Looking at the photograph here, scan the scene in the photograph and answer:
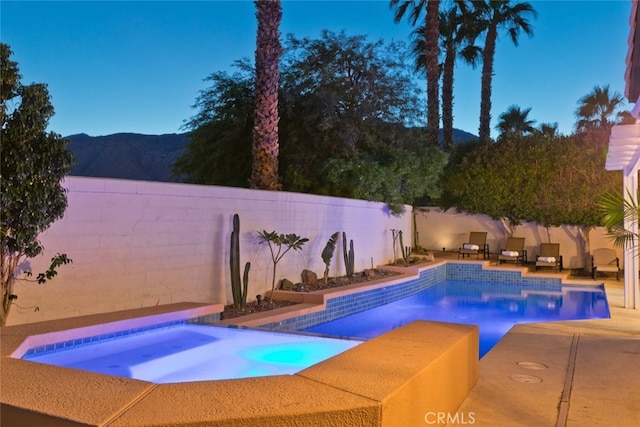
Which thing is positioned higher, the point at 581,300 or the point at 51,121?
the point at 51,121

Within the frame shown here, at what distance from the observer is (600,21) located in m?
23.5

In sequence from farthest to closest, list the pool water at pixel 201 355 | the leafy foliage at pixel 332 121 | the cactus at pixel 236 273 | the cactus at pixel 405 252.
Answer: the cactus at pixel 405 252
the leafy foliage at pixel 332 121
the cactus at pixel 236 273
the pool water at pixel 201 355

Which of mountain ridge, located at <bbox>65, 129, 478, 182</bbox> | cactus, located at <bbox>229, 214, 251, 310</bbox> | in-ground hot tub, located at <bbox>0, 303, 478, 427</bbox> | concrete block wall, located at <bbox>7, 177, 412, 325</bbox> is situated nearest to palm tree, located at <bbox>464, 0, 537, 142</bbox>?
mountain ridge, located at <bbox>65, 129, 478, 182</bbox>

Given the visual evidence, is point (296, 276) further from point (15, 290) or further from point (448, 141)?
point (448, 141)

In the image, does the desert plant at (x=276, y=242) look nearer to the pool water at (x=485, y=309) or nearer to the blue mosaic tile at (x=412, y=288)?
the blue mosaic tile at (x=412, y=288)

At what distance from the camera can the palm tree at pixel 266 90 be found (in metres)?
11.7

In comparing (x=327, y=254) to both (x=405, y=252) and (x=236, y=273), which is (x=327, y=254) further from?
(x=405, y=252)

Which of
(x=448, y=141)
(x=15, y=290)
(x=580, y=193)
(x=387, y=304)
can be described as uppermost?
(x=448, y=141)

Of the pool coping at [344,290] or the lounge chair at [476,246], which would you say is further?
the lounge chair at [476,246]

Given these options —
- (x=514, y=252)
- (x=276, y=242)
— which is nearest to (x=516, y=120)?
(x=514, y=252)

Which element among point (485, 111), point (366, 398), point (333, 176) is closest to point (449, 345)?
point (366, 398)

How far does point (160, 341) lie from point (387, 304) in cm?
726

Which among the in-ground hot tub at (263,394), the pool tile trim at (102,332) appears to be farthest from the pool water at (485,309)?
the in-ground hot tub at (263,394)

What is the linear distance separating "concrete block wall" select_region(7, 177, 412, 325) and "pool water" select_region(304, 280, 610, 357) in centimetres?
185
